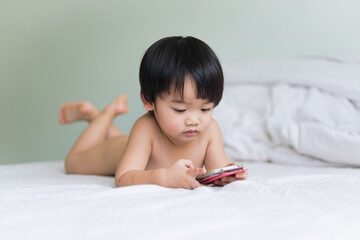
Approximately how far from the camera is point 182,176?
1.00 metres

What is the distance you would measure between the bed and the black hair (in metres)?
0.25

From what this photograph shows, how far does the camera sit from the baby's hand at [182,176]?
0.99m

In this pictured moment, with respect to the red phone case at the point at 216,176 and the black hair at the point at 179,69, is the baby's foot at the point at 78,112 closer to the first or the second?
the black hair at the point at 179,69

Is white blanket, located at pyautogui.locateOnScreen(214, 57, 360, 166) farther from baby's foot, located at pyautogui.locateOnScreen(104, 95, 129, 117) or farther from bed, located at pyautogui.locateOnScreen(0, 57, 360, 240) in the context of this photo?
baby's foot, located at pyautogui.locateOnScreen(104, 95, 129, 117)

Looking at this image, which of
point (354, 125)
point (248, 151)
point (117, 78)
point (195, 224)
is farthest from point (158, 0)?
point (195, 224)

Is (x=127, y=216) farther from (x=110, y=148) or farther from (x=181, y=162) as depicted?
(x=110, y=148)

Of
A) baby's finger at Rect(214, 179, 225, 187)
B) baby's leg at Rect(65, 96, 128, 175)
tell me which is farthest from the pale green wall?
baby's finger at Rect(214, 179, 225, 187)

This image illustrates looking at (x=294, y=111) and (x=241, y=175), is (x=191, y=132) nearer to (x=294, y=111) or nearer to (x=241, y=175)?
(x=241, y=175)

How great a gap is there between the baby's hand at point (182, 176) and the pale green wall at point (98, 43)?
4.71 ft

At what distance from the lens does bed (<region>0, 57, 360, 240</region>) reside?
643 millimetres

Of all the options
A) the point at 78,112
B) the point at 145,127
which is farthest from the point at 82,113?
the point at 145,127

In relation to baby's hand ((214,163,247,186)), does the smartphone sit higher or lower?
higher

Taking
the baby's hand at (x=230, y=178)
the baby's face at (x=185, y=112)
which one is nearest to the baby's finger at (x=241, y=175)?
the baby's hand at (x=230, y=178)

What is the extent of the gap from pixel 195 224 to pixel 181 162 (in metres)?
0.37
